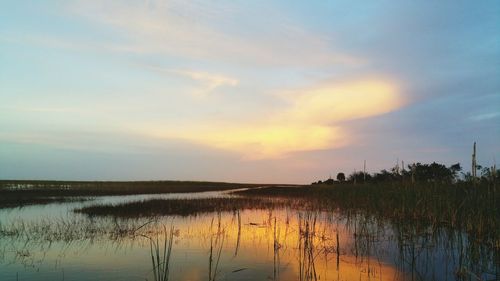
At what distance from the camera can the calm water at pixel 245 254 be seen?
8.21 metres

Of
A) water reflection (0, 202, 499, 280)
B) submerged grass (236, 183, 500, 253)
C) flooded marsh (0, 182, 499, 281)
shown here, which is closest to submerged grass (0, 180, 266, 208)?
flooded marsh (0, 182, 499, 281)

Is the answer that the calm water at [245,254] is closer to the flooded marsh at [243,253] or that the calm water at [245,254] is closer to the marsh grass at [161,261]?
the flooded marsh at [243,253]

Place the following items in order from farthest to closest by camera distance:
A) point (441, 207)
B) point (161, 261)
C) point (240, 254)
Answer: point (441, 207) < point (240, 254) < point (161, 261)

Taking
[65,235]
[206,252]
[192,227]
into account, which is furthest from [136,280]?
[192,227]

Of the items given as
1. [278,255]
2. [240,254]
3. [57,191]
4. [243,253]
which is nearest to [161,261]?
[240,254]

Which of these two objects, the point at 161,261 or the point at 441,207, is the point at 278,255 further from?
the point at 441,207

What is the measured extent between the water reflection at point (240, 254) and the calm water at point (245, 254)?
0.8 inches

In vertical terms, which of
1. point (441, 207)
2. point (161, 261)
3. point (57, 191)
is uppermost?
point (441, 207)

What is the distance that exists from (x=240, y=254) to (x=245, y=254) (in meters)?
0.13

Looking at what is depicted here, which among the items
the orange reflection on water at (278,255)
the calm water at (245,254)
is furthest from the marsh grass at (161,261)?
the orange reflection on water at (278,255)

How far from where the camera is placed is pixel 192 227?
14875 millimetres

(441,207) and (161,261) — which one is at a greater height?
(441,207)

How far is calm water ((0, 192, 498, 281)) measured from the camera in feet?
26.9

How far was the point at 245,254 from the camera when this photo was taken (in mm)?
10289
